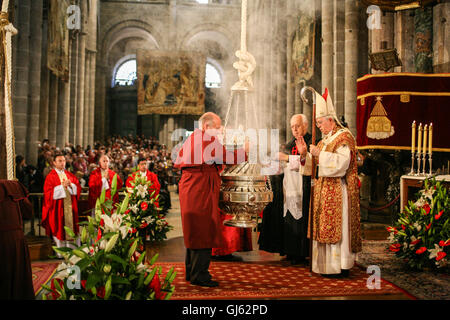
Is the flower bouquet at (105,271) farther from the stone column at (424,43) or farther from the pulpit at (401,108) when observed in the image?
the stone column at (424,43)

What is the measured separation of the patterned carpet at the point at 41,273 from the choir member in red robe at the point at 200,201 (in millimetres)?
1296

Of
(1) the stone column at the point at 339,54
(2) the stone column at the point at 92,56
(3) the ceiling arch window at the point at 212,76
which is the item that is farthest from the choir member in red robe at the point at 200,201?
(3) the ceiling arch window at the point at 212,76

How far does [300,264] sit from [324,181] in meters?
1.06

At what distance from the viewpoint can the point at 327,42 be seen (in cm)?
991

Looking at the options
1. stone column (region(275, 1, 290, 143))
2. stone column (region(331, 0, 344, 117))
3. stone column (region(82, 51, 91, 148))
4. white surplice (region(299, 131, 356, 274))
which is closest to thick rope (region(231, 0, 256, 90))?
white surplice (region(299, 131, 356, 274))

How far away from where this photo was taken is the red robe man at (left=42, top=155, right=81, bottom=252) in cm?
500

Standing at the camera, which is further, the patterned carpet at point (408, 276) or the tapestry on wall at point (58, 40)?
the tapestry on wall at point (58, 40)

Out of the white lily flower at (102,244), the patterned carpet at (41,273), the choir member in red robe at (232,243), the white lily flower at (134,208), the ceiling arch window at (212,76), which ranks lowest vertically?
the patterned carpet at (41,273)

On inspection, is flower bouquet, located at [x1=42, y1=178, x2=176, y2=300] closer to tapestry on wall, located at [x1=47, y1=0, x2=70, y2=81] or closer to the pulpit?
the pulpit

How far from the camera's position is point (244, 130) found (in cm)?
315

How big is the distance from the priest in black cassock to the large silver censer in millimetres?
1423

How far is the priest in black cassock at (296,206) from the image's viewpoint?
447cm
